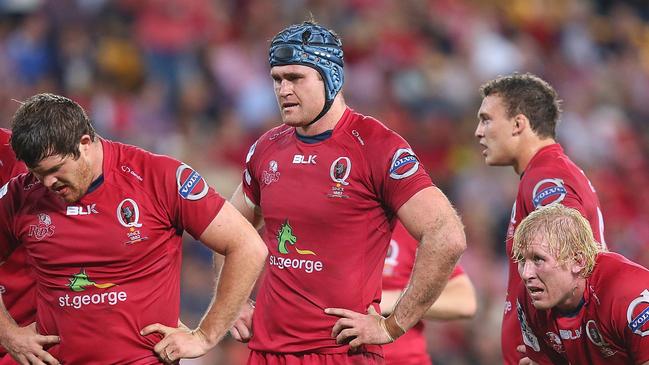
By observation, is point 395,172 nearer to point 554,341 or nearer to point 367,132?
point 367,132

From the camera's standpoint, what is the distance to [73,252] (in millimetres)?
5336

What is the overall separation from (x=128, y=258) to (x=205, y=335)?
0.52m

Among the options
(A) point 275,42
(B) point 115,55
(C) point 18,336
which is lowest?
(C) point 18,336

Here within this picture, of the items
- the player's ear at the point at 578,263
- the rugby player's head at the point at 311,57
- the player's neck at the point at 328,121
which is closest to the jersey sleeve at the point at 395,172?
the player's neck at the point at 328,121

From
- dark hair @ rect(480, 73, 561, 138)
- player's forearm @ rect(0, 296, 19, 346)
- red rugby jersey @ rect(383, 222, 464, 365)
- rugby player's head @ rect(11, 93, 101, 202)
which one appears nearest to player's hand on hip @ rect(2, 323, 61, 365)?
player's forearm @ rect(0, 296, 19, 346)

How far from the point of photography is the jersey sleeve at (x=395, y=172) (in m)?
5.60

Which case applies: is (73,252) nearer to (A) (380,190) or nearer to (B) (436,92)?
(A) (380,190)

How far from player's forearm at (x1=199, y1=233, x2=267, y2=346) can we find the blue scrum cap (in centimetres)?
91

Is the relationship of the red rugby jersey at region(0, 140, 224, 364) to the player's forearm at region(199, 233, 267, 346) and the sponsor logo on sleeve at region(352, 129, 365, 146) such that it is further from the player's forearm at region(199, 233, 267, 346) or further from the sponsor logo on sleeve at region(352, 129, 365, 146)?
the sponsor logo on sleeve at region(352, 129, 365, 146)

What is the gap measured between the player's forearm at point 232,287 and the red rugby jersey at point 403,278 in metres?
1.70

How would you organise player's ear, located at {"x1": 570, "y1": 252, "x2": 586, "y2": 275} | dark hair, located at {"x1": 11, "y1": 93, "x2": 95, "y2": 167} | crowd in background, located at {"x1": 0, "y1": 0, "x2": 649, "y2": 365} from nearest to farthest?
dark hair, located at {"x1": 11, "y1": 93, "x2": 95, "y2": 167}
player's ear, located at {"x1": 570, "y1": 252, "x2": 586, "y2": 275}
crowd in background, located at {"x1": 0, "y1": 0, "x2": 649, "y2": 365}

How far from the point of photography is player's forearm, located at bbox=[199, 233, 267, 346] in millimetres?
5430

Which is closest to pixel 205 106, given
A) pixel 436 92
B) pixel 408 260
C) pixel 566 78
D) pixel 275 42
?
pixel 436 92

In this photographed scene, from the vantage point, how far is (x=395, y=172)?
221 inches
